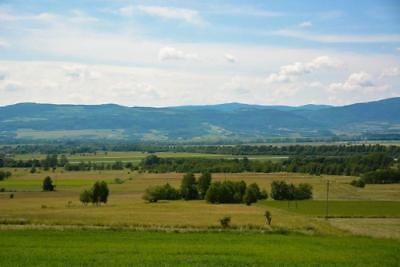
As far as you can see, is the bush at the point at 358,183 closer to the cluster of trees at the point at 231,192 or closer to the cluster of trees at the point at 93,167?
the cluster of trees at the point at 231,192

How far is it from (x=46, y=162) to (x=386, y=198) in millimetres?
89362

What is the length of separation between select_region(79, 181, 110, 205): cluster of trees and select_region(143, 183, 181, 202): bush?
5.97m

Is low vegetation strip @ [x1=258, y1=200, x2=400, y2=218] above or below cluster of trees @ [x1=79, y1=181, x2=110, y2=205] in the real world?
below

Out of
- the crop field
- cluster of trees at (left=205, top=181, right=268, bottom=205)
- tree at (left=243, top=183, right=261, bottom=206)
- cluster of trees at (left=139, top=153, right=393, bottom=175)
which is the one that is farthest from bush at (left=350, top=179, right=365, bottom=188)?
tree at (left=243, top=183, right=261, bottom=206)

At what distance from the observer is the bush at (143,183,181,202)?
7775 centimetres

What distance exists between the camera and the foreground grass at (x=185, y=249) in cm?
2886

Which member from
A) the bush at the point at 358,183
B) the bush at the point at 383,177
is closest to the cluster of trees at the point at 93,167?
the bush at the point at 383,177

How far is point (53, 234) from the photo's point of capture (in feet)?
131

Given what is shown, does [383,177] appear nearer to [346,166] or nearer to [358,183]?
[358,183]

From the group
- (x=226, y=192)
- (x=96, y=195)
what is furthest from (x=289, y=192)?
(x=96, y=195)

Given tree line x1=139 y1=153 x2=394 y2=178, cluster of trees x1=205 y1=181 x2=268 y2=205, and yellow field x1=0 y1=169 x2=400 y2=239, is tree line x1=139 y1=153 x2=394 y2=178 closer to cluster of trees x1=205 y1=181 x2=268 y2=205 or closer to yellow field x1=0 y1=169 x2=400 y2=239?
yellow field x1=0 y1=169 x2=400 y2=239

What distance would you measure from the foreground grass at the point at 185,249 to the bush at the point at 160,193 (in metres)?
35.0

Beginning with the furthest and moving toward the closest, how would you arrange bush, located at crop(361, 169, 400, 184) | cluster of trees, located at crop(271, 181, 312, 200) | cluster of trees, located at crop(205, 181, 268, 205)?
bush, located at crop(361, 169, 400, 184) → cluster of trees, located at crop(271, 181, 312, 200) → cluster of trees, located at crop(205, 181, 268, 205)

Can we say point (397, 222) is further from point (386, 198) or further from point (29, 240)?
point (29, 240)
